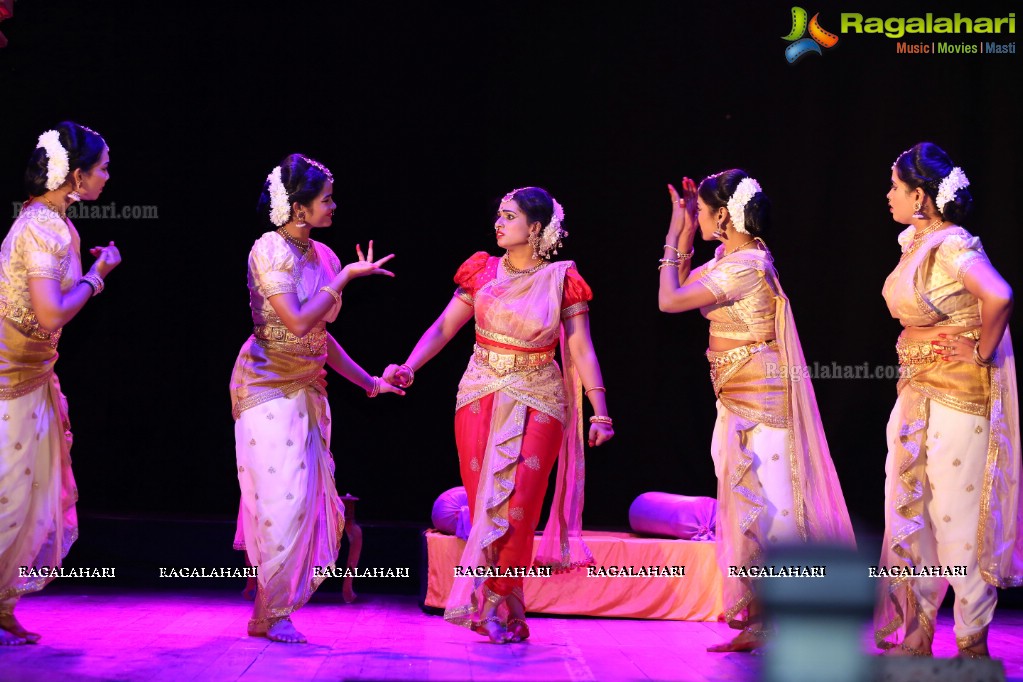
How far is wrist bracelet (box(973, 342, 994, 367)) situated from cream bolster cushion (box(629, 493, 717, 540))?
59.2 inches

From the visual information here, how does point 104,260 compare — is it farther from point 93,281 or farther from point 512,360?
point 512,360

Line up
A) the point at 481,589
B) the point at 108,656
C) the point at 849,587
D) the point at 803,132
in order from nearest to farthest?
the point at 849,587
the point at 108,656
the point at 481,589
the point at 803,132

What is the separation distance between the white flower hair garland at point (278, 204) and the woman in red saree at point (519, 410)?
729 mm

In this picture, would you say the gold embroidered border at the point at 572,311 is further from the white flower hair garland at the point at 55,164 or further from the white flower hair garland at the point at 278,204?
the white flower hair garland at the point at 55,164

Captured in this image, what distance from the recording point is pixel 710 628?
4.64 meters

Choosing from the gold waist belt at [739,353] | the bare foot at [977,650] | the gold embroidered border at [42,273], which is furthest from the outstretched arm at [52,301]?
the bare foot at [977,650]

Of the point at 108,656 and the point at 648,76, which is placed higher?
the point at 648,76

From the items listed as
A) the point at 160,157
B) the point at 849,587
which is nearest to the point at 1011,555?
the point at 849,587

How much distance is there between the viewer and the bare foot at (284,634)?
398cm

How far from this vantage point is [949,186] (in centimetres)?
383

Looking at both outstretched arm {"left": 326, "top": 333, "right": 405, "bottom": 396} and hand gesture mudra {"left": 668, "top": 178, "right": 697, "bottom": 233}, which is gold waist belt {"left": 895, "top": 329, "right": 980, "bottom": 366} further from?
outstretched arm {"left": 326, "top": 333, "right": 405, "bottom": 396}

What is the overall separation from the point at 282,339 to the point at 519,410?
910mm

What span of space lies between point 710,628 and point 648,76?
Answer: 2878 millimetres

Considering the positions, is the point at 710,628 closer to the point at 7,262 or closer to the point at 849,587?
the point at 7,262
